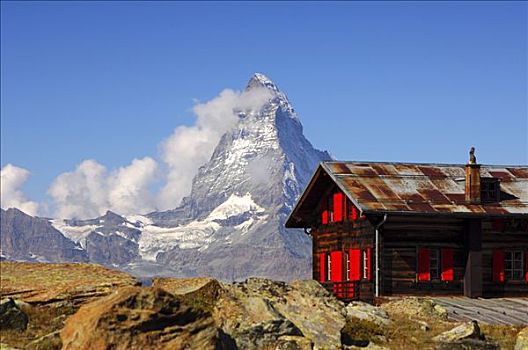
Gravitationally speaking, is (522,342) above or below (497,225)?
below

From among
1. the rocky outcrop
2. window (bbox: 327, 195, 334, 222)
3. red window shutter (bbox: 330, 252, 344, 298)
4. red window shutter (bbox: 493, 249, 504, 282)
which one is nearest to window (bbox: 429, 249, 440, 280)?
red window shutter (bbox: 493, 249, 504, 282)

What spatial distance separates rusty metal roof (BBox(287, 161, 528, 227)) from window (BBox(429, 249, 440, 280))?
89.2 inches

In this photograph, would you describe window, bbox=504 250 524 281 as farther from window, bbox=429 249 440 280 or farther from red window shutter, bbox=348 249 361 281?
red window shutter, bbox=348 249 361 281

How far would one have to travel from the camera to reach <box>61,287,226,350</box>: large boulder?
1525 centimetres

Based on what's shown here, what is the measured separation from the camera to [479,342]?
2170 centimetres

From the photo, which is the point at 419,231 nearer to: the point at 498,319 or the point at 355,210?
the point at 355,210

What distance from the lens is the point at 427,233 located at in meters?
41.2

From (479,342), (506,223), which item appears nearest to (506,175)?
(506,223)

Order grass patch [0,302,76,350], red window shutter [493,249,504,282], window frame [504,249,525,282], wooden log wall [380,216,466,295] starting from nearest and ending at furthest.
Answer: grass patch [0,302,76,350] < wooden log wall [380,216,466,295] < red window shutter [493,249,504,282] < window frame [504,249,525,282]

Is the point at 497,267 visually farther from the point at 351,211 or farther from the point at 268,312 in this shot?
the point at 268,312

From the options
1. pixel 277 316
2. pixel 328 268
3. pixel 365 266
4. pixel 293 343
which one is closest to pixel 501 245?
pixel 365 266

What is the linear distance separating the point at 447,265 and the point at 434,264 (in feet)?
2.08

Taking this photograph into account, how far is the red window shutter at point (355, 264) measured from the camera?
4225 cm

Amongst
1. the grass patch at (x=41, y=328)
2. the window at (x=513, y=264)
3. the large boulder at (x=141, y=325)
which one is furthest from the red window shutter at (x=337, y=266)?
the large boulder at (x=141, y=325)
